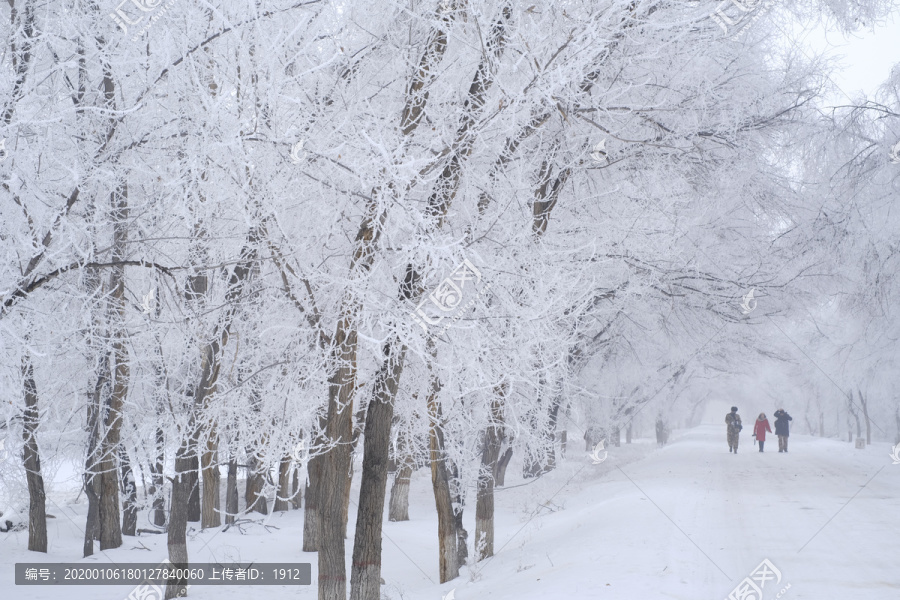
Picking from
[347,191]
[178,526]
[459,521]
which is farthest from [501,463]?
[347,191]

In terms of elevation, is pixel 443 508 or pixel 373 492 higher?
pixel 373 492

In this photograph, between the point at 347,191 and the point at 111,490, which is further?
the point at 111,490

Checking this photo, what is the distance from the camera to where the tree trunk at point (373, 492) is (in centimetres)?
705

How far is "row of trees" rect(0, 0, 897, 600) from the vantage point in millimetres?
6094

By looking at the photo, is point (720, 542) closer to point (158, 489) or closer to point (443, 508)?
point (443, 508)

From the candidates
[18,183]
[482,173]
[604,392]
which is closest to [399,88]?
[482,173]

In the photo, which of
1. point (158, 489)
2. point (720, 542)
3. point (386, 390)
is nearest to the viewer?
point (386, 390)

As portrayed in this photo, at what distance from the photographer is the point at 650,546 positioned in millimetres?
8914

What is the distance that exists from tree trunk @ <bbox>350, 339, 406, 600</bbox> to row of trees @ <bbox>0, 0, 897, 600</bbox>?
28 millimetres

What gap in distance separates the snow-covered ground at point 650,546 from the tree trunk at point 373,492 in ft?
4.97

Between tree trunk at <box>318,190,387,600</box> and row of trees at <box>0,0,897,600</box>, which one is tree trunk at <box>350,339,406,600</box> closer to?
row of trees at <box>0,0,897,600</box>

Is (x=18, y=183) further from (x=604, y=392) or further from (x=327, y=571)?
(x=604, y=392)

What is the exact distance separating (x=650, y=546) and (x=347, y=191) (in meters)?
5.72

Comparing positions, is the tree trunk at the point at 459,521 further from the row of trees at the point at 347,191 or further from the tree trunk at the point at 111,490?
the tree trunk at the point at 111,490
